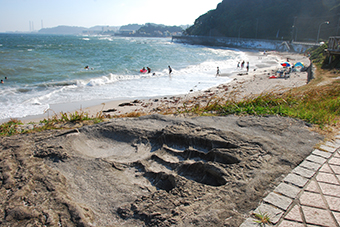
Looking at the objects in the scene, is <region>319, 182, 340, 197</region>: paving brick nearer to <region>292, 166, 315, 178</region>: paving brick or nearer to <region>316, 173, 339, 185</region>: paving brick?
<region>316, 173, 339, 185</region>: paving brick

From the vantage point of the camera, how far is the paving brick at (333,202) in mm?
2373

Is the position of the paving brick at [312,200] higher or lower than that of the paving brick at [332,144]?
lower

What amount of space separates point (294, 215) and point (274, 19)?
319 feet

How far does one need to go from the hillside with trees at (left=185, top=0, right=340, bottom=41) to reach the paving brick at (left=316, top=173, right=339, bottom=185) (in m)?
65.6

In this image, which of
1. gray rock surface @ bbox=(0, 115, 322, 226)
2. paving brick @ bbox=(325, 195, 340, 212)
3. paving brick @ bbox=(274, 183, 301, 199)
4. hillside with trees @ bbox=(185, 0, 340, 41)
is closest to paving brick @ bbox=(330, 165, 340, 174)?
gray rock surface @ bbox=(0, 115, 322, 226)

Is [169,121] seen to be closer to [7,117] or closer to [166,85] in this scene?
[7,117]

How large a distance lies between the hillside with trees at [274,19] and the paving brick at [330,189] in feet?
216

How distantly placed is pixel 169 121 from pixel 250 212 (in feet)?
10.0

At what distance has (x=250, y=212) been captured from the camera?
2.36m

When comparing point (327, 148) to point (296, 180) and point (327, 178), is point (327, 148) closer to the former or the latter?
point (327, 178)

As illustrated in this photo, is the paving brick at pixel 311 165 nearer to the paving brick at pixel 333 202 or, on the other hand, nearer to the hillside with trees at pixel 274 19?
Answer: the paving brick at pixel 333 202

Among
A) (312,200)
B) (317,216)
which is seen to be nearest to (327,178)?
(312,200)

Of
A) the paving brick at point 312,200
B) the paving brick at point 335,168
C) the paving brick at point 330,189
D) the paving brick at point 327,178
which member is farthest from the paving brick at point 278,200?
the paving brick at point 335,168

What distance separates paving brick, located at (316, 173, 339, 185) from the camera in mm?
2801
